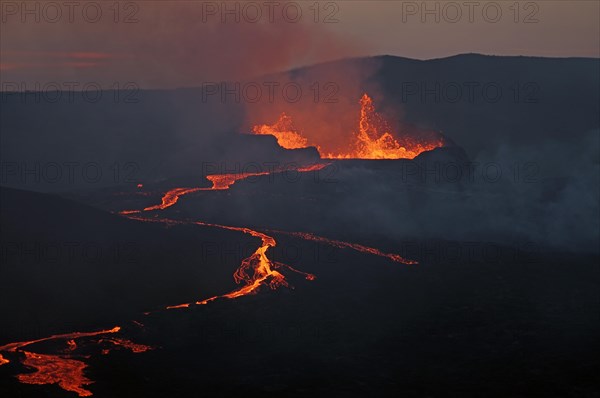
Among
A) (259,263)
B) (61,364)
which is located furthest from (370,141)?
(61,364)

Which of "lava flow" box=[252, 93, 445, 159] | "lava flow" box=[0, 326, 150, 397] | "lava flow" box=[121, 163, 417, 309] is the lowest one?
"lava flow" box=[0, 326, 150, 397]

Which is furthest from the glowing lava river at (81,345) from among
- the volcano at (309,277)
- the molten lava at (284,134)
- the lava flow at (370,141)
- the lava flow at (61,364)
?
the molten lava at (284,134)

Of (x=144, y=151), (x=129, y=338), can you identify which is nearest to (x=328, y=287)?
(x=129, y=338)

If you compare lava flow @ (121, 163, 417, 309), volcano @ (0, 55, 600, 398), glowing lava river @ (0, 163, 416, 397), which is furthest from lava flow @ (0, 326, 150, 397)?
lava flow @ (121, 163, 417, 309)

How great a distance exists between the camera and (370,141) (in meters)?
91.1

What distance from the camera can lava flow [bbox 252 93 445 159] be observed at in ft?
279

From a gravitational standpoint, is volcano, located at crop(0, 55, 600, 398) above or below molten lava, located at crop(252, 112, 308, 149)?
below

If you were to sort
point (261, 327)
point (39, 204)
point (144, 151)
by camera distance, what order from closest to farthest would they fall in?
point (261, 327), point (39, 204), point (144, 151)

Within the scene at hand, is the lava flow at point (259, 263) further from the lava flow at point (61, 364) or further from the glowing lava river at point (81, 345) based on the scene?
the lava flow at point (61, 364)

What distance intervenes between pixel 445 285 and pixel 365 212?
22.7 metres

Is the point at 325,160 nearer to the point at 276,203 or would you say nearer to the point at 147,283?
the point at 276,203

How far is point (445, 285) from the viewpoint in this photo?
47781 mm

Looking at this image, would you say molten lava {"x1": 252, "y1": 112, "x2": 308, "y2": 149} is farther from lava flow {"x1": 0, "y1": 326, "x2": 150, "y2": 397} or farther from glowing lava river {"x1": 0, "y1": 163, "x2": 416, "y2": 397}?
lava flow {"x1": 0, "y1": 326, "x2": 150, "y2": 397}

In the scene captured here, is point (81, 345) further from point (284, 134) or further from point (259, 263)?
point (284, 134)
